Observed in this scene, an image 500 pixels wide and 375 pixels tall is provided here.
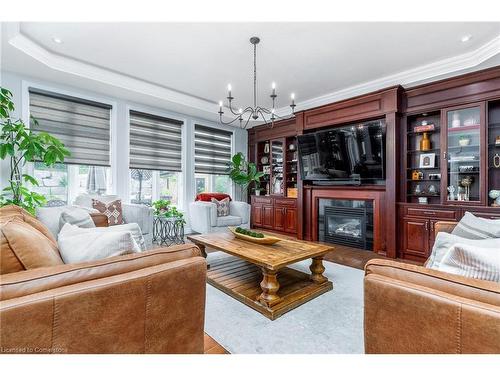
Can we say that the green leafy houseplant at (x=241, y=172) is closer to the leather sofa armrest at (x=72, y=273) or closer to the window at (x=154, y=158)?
the window at (x=154, y=158)

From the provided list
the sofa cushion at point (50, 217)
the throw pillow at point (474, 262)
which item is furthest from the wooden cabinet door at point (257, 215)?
the throw pillow at point (474, 262)

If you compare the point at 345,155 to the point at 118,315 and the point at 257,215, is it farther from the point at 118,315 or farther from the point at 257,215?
the point at 118,315

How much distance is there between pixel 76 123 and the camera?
149 inches

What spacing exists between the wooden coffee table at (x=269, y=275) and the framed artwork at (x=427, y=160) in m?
2.31

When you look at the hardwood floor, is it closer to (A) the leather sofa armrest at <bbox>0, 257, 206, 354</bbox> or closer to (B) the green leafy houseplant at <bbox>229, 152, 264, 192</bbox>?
(A) the leather sofa armrest at <bbox>0, 257, 206, 354</bbox>

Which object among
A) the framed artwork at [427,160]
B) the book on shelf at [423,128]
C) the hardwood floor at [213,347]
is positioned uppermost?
the book on shelf at [423,128]

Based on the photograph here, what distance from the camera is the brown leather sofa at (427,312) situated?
702mm

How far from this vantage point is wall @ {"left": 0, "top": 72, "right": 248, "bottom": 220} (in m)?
3.29

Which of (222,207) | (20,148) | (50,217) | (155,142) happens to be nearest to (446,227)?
A: (222,207)

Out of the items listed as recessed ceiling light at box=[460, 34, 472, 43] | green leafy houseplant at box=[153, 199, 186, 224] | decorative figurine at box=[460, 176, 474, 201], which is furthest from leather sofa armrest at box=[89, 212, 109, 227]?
decorative figurine at box=[460, 176, 474, 201]

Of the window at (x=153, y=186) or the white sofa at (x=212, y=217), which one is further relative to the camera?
the window at (x=153, y=186)

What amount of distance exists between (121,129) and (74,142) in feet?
2.36
